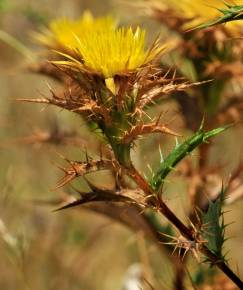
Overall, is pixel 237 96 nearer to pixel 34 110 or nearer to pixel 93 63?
pixel 93 63

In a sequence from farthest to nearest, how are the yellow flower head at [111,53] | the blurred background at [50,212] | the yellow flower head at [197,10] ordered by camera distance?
the blurred background at [50,212], the yellow flower head at [197,10], the yellow flower head at [111,53]

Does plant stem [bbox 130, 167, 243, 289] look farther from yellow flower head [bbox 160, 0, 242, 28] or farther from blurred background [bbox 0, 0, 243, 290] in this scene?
blurred background [bbox 0, 0, 243, 290]

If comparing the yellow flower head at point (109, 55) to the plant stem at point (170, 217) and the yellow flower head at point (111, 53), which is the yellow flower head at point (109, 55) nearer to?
the yellow flower head at point (111, 53)

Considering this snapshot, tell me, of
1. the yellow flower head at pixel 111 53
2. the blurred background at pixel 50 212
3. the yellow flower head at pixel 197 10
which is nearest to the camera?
the yellow flower head at pixel 111 53

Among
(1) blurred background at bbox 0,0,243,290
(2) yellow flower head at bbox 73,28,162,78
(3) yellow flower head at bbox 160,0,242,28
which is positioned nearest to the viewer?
(2) yellow flower head at bbox 73,28,162,78

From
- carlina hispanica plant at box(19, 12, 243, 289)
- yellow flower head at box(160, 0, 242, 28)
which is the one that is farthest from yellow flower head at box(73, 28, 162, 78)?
yellow flower head at box(160, 0, 242, 28)

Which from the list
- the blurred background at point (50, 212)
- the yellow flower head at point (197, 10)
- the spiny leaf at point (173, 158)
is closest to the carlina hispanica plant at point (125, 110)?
the spiny leaf at point (173, 158)

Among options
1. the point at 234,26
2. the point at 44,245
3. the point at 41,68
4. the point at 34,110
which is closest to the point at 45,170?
the point at 34,110
